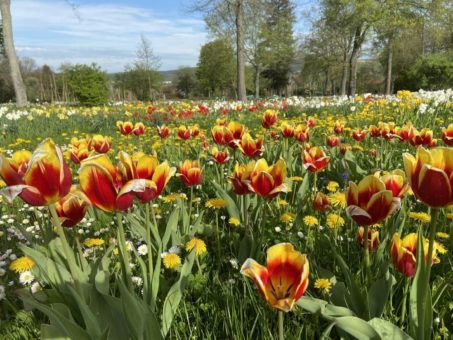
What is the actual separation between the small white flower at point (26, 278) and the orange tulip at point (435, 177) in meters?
1.91

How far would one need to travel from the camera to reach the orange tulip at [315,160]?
2330 millimetres

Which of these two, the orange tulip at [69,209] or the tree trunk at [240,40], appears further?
the tree trunk at [240,40]

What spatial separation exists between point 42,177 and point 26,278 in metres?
1.14

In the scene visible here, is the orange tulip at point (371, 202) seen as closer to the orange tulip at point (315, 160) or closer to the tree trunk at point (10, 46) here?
the orange tulip at point (315, 160)

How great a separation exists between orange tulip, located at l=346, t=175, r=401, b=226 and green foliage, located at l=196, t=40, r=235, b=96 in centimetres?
4545

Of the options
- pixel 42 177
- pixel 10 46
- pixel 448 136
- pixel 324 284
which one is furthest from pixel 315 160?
pixel 10 46

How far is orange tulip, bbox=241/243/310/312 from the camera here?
0.98 m

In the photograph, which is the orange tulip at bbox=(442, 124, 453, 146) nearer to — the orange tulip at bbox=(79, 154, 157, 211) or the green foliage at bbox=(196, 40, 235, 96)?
the orange tulip at bbox=(79, 154, 157, 211)

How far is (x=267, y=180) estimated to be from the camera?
1.62 metres

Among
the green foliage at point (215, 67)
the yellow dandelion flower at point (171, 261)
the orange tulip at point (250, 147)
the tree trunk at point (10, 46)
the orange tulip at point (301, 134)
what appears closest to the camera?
the yellow dandelion flower at point (171, 261)

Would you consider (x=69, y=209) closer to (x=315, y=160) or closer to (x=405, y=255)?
(x=405, y=255)

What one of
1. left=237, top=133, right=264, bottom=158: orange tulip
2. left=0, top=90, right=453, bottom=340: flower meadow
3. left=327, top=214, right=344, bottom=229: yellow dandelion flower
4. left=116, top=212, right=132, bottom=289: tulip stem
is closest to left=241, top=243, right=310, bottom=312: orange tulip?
left=0, top=90, right=453, bottom=340: flower meadow

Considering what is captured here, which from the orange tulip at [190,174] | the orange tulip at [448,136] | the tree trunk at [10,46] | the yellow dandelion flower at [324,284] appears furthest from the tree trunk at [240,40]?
the yellow dandelion flower at [324,284]

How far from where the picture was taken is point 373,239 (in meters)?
1.80
